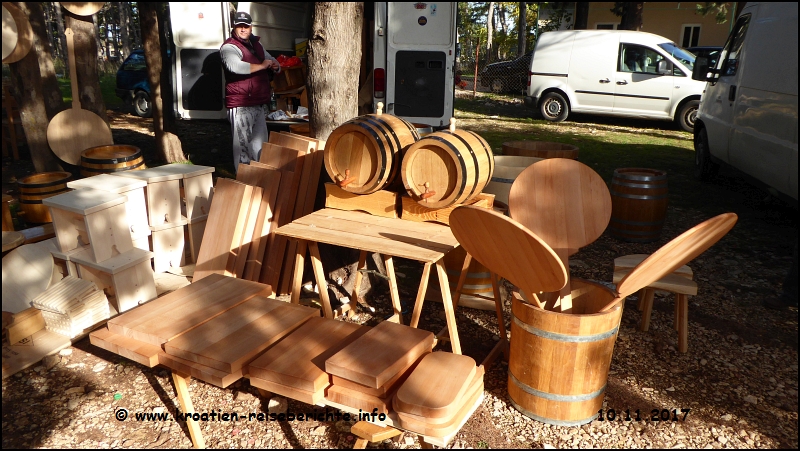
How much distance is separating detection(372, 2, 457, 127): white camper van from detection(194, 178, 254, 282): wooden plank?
13.5 ft

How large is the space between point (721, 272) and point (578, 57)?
936 centimetres

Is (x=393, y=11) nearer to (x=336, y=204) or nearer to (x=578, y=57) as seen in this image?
(x=336, y=204)

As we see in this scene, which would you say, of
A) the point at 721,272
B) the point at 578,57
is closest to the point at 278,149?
the point at 721,272

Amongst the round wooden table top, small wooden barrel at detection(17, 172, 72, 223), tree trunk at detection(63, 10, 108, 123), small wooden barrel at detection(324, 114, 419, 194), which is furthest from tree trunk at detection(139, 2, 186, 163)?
small wooden barrel at detection(324, 114, 419, 194)

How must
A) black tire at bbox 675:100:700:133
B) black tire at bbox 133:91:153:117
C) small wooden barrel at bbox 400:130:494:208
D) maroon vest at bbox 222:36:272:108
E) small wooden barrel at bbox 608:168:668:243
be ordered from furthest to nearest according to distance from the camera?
black tire at bbox 133:91:153:117 → black tire at bbox 675:100:700:133 → maroon vest at bbox 222:36:272:108 → small wooden barrel at bbox 608:168:668:243 → small wooden barrel at bbox 400:130:494:208

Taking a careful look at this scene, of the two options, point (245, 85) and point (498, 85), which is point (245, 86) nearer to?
point (245, 85)

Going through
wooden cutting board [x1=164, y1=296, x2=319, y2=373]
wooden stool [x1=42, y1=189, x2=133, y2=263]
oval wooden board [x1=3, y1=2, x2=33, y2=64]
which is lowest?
wooden cutting board [x1=164, y1=296, x2=319, y2=373]

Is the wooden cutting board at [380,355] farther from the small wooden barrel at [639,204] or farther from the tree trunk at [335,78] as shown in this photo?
the small wooden barrel at [639,204]

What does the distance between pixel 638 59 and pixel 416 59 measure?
738 cm

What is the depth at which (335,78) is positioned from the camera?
449cm

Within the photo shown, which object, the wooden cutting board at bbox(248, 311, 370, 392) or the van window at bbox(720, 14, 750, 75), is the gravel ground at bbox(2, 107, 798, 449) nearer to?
the wooden cutting board at bbox(248, 311, 370, 392)

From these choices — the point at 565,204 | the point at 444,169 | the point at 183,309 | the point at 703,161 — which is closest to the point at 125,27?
the point at 703,161

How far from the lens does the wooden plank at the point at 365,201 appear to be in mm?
3699

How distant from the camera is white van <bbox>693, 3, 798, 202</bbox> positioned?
16.9 ft
